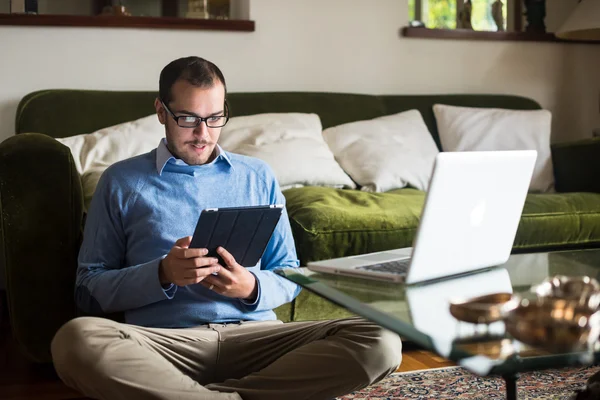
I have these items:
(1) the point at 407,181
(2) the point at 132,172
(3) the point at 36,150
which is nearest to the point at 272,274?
(2) the point at 132,172

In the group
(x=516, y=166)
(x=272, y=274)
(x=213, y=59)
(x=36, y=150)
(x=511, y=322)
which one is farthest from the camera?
(x=213, y=59)

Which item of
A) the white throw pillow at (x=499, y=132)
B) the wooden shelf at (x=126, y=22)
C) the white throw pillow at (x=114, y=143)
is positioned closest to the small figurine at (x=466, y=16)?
the white throw pillow at (x=499, y=132)

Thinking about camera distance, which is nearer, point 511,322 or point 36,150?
point 511,322

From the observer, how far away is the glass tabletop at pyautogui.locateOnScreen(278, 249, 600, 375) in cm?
99

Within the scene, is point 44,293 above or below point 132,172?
below

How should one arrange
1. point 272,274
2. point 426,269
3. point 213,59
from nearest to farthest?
point 426,269 < point 272,274 < point 213,59

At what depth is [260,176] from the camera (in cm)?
184

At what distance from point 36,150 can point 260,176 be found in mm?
559

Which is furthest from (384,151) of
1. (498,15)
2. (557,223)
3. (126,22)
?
(498,15)

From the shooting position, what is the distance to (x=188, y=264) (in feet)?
4.73

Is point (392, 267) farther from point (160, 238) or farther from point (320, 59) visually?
point (320, 59)

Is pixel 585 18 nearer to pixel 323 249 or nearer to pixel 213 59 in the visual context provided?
pixel 213 59

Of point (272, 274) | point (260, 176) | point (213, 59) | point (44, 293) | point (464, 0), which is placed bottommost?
point (44, 293)

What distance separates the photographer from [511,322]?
1065mm
